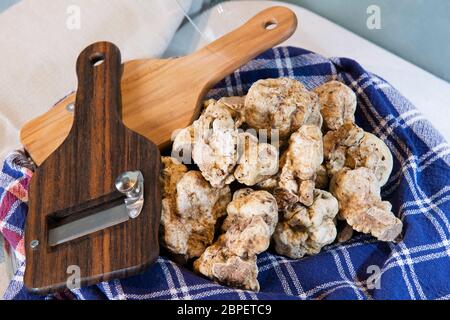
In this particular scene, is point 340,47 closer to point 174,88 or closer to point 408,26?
point 408,26

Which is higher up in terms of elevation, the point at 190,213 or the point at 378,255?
the point at 190,213

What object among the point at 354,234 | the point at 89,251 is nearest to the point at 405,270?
the point at 354,234

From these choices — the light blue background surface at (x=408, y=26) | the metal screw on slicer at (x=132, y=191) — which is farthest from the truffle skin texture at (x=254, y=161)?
the light blue background surface at (x=408, y=26)

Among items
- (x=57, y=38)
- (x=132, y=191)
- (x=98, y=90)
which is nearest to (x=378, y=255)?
(x=132, y=191)

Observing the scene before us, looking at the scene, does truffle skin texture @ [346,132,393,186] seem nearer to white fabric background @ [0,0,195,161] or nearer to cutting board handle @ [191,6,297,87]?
cutting board handle @ [191,6,297,87]

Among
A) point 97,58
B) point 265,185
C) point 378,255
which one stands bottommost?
point 378,255

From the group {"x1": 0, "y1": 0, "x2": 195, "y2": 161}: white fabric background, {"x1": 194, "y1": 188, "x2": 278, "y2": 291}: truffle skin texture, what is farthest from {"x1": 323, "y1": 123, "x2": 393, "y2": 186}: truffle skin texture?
{"x1": 0, "y1": 0, "x2": 195, "y2": 161}: white fabric background
